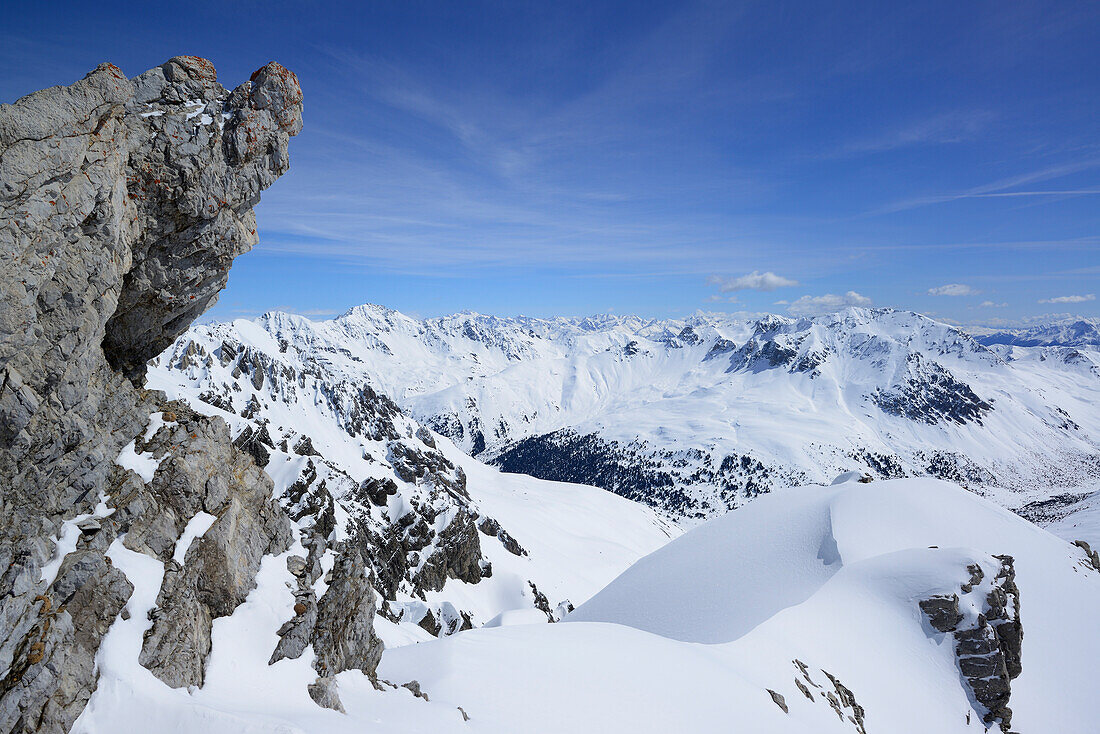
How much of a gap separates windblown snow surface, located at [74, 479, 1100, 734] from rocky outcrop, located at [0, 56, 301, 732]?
815mm

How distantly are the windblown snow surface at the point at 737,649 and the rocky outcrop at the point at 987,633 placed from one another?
688mm

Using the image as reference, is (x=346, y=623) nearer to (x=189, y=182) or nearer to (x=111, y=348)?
(x=111, y=348)

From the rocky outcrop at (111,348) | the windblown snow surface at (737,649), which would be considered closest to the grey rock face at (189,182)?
the rocky outcrop at (111,348)

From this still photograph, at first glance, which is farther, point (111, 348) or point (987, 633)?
point (987, 633)

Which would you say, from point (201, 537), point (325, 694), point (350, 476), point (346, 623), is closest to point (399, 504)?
point (350, 476)

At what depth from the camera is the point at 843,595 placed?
33.6m

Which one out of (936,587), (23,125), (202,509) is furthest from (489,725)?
(936,587)

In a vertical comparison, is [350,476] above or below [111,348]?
above

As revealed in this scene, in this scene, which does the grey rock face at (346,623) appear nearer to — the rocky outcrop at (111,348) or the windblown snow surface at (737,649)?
the windblown snow surface at (737,649)

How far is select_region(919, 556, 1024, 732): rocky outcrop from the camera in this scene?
94.9 feet

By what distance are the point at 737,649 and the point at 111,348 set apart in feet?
101

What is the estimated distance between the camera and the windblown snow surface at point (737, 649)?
1251 cm

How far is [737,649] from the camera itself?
26094mm

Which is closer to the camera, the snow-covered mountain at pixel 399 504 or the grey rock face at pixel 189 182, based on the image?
the grey rock face at pixel 189 182
